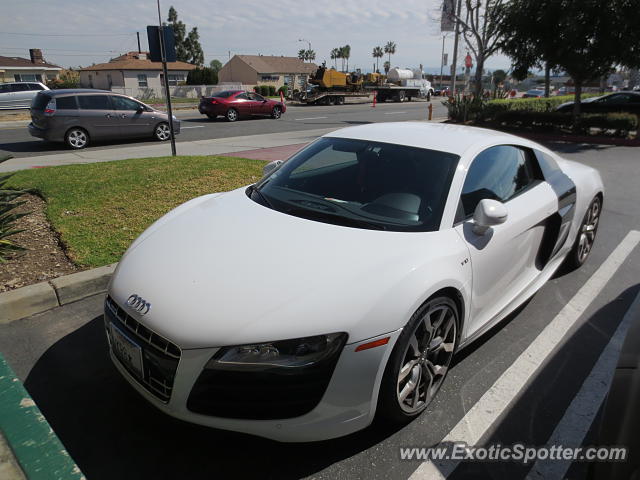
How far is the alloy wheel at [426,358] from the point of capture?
243 cm

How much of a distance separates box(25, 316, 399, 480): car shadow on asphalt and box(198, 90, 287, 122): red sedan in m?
18.9

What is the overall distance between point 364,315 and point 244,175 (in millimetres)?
5937

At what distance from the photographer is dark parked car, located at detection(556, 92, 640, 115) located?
19058 millimetres

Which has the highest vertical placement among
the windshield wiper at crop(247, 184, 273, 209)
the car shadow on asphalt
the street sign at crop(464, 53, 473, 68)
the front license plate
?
the street sign at crop(464, 53, 473, 68)

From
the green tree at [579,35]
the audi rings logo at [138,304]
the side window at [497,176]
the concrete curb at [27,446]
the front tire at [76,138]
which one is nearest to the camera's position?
the concrete curb at [27,446]

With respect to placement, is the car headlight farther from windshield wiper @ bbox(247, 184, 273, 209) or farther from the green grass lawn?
the green grass lawn

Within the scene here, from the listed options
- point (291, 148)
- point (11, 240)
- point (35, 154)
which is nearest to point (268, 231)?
point (11, 240)

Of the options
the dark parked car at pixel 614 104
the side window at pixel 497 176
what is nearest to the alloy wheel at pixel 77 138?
the side window at pixel 497 176

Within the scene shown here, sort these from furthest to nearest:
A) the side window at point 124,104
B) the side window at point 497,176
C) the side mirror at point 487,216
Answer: the side window at point 124,104, the side window at point 497,176, the side mirror at point 487,216

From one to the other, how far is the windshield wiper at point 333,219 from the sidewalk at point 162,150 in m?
8.82

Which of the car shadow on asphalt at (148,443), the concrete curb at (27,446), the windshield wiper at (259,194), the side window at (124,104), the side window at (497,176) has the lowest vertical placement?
the car shadow on asphalt at (148,443)

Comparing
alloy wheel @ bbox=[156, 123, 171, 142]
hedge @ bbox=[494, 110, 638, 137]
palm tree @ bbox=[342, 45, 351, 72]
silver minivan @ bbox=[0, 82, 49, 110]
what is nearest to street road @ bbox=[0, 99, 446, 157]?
alloy wheel @ bbox=[156, 123, 171, 142]

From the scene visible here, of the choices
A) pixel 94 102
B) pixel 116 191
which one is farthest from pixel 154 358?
pixel 94 102

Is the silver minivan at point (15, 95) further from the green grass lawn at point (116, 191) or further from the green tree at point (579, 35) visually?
the green tree at point (579, 35)
